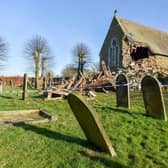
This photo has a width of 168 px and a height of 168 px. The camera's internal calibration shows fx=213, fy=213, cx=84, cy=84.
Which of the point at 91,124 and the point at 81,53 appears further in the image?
the point at 81,53

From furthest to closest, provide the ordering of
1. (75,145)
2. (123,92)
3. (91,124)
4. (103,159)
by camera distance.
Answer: (123,92), (75,145), (91,124), (103,159)

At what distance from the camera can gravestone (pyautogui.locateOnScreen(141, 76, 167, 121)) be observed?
23.9 ft

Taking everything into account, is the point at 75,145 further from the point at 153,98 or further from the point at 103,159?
the point at 153,98

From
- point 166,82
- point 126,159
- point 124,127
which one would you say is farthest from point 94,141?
point 166,82

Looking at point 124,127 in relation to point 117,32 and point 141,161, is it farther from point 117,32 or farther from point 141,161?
point 117,32

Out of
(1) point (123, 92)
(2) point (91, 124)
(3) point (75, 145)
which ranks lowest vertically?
(3) point (75, 145)

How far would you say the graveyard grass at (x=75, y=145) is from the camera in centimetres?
415

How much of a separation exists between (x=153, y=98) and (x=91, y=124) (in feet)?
12.0

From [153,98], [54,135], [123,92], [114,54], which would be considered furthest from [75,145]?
[114,54]

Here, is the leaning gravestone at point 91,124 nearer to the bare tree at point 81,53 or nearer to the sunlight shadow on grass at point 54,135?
the sunlight shadow on grass at point 54,135

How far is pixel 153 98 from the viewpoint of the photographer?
7.56 meters

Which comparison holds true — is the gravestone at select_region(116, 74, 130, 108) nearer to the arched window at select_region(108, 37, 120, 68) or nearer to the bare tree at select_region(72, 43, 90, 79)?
the arched window at select_region(108, 37, 120, 68)

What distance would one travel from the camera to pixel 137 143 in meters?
5.20

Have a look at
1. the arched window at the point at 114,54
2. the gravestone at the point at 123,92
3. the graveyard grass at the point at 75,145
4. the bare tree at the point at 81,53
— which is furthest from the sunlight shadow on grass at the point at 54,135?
the bare tree at the point at 81,53
